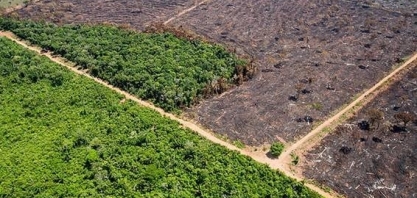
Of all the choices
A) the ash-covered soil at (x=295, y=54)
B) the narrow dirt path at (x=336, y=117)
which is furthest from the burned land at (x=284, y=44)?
the narrow dirt path at (x=336, y=117)

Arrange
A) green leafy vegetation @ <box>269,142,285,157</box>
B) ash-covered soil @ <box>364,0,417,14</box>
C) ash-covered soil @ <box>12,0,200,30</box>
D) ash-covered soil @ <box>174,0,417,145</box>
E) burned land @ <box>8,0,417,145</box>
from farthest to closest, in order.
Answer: ash-covered soil @ <box>364,0,417,14</box>
ash-covered soil @ <box>12,0,200,30</box>
burned land @ <box>8,0,417,145</box>
ash-covered soil @ <box>174,0,417,145</box>
green leafy vegetation @ <box>269,142,285,157</box>

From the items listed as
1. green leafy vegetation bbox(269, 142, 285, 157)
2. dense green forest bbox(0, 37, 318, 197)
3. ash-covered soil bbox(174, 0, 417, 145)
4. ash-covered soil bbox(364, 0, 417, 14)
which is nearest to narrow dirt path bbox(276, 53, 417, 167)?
green leafy vegetation bbox(269, 142, 285, 157)

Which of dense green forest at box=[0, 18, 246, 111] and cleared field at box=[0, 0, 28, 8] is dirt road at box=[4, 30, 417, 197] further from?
cleared field at box=[0, 0, 28, 8]

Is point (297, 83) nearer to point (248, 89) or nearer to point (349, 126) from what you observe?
point (248, 89)

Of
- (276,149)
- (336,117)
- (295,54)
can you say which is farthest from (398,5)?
(276,149)

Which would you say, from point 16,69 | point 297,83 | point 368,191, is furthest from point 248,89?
point 16,69

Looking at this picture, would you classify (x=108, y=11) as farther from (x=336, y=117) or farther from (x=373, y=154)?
(x=373, y=154)

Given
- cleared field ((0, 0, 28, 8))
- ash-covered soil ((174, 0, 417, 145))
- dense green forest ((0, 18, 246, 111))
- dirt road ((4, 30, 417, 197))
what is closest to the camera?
dirt road ((4, 30, 417, 197))

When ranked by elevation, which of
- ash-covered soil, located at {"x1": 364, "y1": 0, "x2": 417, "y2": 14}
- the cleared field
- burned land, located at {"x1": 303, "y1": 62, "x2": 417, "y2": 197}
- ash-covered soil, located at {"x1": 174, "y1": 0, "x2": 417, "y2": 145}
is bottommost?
burned land, located at {"x1": 303, "y1": 62, "x2": 417, "y2": 197}
